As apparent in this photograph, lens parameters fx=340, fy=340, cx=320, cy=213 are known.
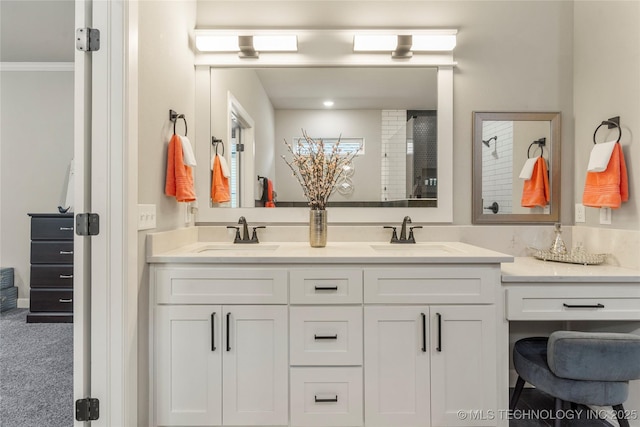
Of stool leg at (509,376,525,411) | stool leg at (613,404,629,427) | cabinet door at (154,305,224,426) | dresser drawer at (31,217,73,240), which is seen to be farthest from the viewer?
dresser drawer at (31,217,73,240)

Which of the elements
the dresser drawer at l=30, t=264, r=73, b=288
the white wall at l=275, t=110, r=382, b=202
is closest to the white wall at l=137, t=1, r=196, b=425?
the white wall at l=275, t=110, r=382, b=202

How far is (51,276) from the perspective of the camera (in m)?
3.10

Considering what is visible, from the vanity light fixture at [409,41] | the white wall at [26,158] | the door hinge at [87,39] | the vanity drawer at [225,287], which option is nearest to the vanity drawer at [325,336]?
the vanity drawer at [225,287]

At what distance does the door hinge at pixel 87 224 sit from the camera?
1.35 m

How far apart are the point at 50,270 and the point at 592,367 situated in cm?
394

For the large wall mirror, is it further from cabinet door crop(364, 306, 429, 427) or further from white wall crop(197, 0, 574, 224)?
cabinet door crop(364, 306, 429, 427)

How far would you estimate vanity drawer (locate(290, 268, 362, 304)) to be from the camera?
1.55 meters

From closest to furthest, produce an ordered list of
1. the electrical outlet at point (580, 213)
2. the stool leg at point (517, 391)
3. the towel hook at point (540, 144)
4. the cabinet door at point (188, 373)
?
the cabinet door at point (188, 373)
the stool leg at point (517, 391)
the electrical outlet at point (580, 213)
the towel hook at point (540, 144)

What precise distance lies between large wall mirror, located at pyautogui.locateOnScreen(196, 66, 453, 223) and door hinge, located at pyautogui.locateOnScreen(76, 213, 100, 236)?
850 millimetres

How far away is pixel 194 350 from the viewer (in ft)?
5.05

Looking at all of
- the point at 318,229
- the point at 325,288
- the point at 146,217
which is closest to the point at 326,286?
the point at 325,288

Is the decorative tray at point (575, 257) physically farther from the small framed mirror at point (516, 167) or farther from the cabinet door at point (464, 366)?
the cabinet door at point (464, 366)

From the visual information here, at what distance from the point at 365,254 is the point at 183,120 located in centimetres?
131

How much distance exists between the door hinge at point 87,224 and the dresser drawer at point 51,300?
2272mm
